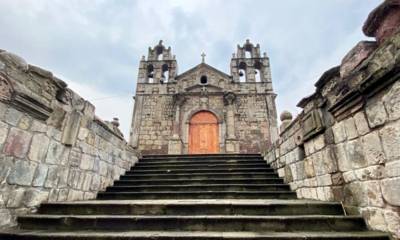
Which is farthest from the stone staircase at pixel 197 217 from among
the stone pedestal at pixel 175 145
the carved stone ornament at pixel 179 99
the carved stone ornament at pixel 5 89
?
the carved stone ornament at pixel 179 99

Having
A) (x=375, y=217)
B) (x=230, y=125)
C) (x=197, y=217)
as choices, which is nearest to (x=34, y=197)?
(x=197, y=217)

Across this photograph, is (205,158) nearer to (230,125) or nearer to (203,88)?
(230,125)

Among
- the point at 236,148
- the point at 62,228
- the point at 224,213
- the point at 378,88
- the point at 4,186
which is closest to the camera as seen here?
the point at 378,88

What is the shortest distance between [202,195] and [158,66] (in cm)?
997

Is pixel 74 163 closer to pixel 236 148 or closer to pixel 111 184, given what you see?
pixel 111 184

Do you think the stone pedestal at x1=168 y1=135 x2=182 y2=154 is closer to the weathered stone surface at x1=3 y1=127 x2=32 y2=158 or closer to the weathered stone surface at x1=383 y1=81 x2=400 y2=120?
the weathered stone surface at x1=3 y1=127 x2=32 y2=158

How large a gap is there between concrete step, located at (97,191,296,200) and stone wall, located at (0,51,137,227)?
1.60ft

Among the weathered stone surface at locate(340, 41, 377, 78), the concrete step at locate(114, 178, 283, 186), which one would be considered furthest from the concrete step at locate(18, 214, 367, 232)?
the concrete step at locate(114, 178, 283, 186)

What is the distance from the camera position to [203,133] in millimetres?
9836

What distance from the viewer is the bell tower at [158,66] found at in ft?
37.4

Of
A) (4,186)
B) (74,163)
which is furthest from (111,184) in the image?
(4,186)

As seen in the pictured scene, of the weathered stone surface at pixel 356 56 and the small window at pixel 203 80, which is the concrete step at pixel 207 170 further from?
the small window at pixel 203 80

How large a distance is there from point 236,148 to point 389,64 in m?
7.80

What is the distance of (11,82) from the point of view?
2109mm
